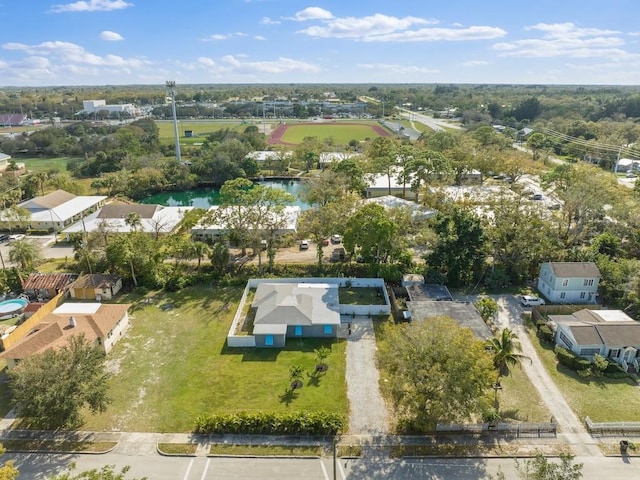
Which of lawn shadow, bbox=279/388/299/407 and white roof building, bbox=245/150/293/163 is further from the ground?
white roof building, bbox=245/150/293/163

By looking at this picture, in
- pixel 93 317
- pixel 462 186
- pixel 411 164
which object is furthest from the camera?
pixel 462 186

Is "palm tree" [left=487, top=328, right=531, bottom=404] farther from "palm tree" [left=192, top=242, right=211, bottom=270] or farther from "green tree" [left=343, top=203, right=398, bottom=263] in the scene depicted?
"palm tree" [left=192, top=242, right=211, bottom=270]

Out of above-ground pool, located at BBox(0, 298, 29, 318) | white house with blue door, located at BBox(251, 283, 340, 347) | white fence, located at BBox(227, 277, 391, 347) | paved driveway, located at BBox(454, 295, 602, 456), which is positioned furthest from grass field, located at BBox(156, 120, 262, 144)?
paved driveway, located at BBox(454, 295, 602, 456)

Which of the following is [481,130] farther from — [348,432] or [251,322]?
[348,432]

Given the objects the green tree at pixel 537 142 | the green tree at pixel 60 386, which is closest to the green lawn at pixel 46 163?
the green tree at pixel 60 386

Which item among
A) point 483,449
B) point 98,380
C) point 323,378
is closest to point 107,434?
point 98,380

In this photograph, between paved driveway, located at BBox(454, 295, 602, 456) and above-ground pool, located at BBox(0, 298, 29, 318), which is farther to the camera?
Answer: above-ground pool, located at BBox(0, 298, 29, 318)
